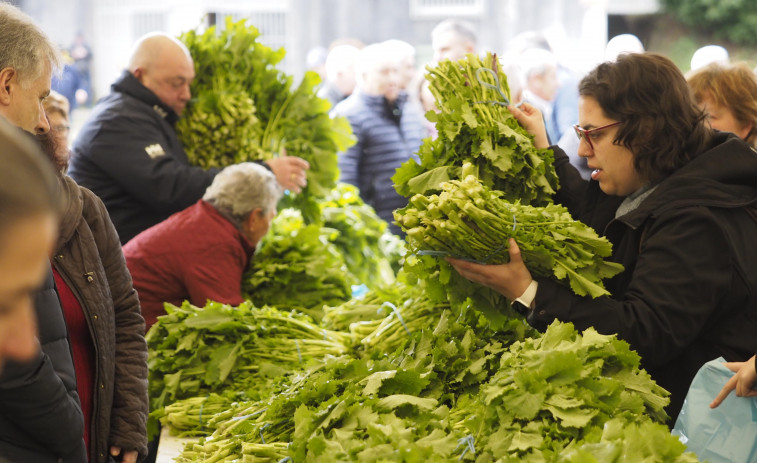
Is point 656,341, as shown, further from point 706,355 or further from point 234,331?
point 234,331

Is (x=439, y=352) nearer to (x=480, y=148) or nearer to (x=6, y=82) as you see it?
(x=480, y=148)

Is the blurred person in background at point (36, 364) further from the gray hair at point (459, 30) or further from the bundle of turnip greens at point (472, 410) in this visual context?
the gray hair at point (459, 30)

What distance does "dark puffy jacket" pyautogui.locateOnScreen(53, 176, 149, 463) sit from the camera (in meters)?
2.18

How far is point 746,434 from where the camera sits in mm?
1967

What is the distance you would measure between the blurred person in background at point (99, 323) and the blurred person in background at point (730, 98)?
2.32 metres

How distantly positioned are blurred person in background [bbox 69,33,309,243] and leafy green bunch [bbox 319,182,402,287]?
1033 millimetres

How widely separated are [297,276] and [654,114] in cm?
204

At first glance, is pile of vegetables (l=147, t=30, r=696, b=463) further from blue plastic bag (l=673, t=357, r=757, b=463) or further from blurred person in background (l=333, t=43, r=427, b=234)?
blurred person in background (l=333, t=43, r=427, b=234)

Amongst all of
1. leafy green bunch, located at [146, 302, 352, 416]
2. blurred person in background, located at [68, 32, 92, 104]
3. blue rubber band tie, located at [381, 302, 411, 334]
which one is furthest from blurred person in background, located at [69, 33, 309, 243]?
blurred person in background, located at [68, 32, 92, 104]

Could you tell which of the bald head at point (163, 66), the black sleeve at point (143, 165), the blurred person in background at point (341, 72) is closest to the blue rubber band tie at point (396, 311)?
the black sleeve at point (143, 165)

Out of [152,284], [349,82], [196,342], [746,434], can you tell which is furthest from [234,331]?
[349,82]

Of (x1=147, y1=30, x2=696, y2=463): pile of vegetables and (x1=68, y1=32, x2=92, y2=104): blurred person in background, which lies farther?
(x1=68, y1=32, x2=92, y2=104): blurred person in background

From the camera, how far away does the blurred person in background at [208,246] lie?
352 centimetres

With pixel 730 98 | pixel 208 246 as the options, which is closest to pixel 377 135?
pixel 208 246
